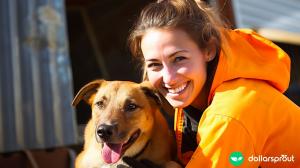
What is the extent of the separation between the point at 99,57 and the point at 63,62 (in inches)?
128

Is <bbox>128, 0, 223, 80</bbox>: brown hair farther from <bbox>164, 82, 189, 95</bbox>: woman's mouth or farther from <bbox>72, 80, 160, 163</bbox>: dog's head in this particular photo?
<bbox>72, 80, 160, 163</bbox>: dog's head

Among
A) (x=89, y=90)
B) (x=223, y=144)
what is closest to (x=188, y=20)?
(x=223, y=144)

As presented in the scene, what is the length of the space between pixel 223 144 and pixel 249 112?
7.3 inches

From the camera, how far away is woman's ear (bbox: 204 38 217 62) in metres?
2.48

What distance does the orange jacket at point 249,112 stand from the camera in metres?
1.95

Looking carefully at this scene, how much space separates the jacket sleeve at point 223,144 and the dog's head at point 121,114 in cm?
67

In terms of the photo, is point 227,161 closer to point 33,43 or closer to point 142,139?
point 142,139

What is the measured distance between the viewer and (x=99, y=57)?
7.64 meters

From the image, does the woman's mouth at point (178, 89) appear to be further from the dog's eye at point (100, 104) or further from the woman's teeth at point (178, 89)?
the dog's eye at point (100, 104)

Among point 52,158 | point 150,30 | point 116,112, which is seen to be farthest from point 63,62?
point 150,30

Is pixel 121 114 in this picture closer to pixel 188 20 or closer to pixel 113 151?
pixel 113 151

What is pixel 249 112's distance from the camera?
6.56 feet

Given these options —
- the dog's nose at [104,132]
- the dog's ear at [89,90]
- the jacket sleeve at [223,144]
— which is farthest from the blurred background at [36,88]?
the jacket sleeve at [223,144]

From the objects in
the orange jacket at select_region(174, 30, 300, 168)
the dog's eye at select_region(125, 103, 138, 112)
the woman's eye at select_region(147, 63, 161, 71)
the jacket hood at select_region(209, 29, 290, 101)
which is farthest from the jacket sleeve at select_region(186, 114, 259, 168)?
the dog's eye at select_region(125, 103, 138, 112)
